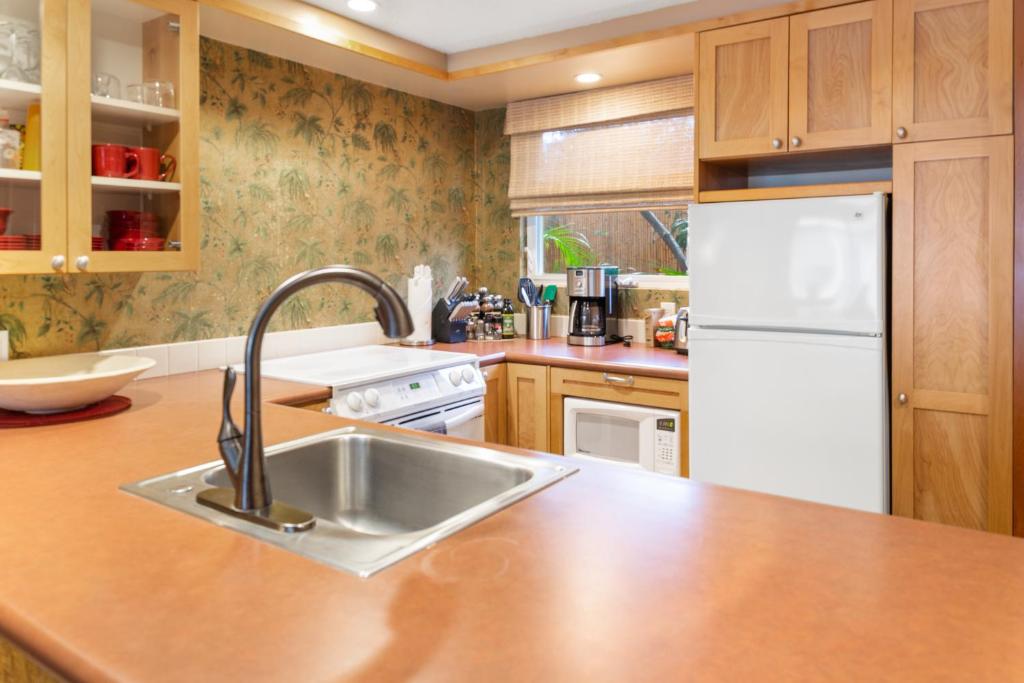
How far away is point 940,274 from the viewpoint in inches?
91.6

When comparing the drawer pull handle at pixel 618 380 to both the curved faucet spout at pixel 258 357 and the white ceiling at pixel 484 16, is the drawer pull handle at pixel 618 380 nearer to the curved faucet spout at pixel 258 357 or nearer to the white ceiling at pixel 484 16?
the white ceiling at pixel 484 16

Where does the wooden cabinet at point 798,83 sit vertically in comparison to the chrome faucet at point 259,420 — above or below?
above

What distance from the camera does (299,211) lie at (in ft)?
10.5

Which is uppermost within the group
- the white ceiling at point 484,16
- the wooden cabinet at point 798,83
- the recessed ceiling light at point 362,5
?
the white ceiling at point 484,16

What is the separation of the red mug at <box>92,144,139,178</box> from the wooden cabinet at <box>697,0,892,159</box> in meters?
1.92

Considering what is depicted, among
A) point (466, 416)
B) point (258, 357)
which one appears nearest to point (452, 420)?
point (466, 416)

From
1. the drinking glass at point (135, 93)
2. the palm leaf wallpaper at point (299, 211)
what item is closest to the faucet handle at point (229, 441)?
Result: the drinking glass at point (135, 93)

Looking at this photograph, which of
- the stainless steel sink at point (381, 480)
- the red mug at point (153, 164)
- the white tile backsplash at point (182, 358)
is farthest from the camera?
the white tile backsplash at point (182, 358)

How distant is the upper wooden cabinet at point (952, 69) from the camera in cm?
221

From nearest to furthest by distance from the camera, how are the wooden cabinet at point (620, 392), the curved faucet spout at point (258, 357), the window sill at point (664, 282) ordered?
the curved faucet spout at point (258, 357), the wooden cabinet at point (620, 392), the window sill at point (664, 282)

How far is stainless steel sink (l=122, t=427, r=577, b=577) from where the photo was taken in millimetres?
1354

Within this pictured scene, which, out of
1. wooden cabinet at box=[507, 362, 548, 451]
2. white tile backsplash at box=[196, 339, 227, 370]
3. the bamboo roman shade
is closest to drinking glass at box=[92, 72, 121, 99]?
white tile backsplash at box=[196, 339, 227, 370]

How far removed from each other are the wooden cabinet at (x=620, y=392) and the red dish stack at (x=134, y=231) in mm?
1613

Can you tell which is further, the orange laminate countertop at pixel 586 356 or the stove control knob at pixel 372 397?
the orange laminate countertop at pixel 586 356
